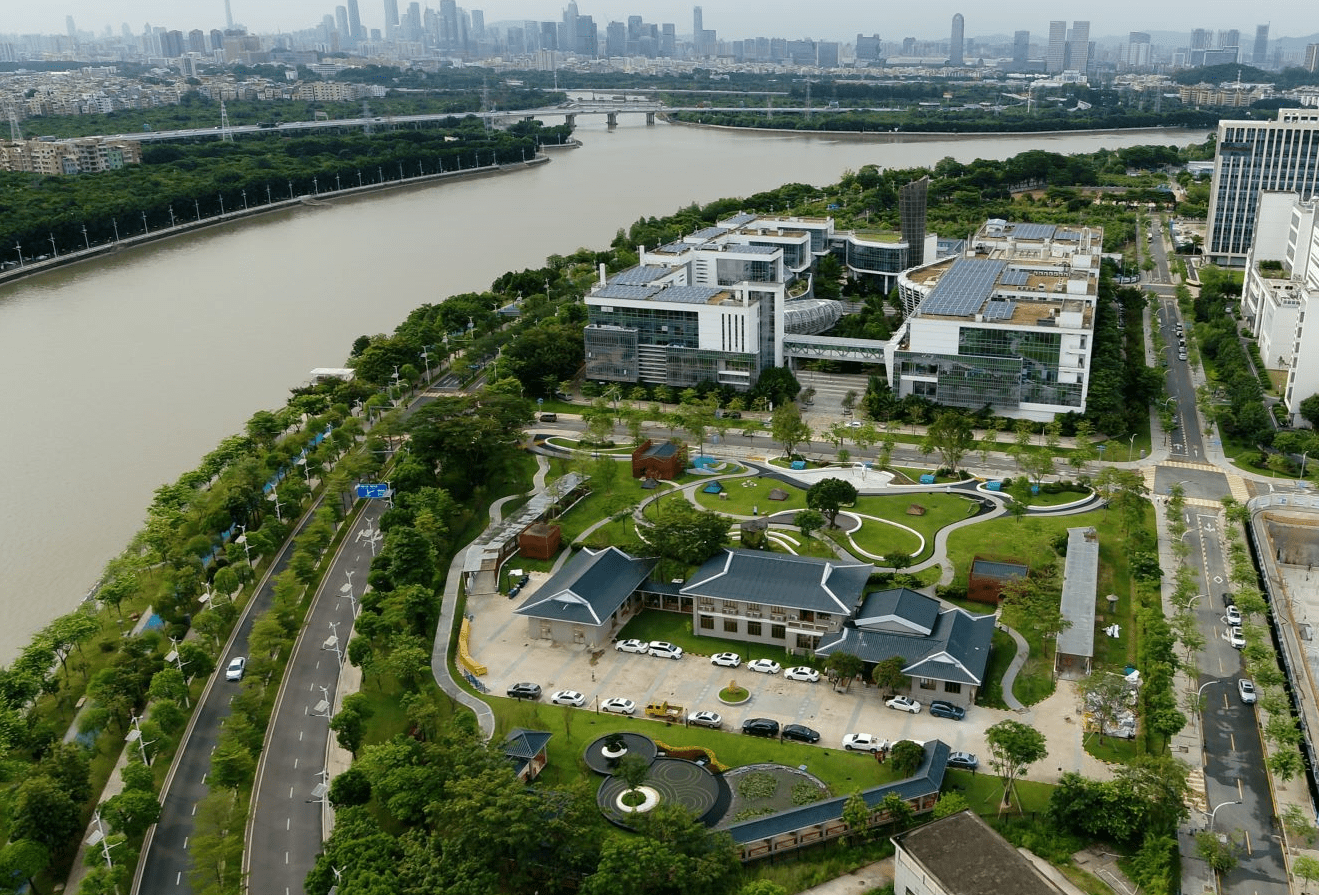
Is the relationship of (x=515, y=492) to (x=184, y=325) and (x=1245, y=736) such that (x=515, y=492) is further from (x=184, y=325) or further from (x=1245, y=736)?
(x=184, y=325)

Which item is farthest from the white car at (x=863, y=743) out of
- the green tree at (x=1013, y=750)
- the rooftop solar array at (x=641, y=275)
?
the rooftop solar array at (x=641, y=275)

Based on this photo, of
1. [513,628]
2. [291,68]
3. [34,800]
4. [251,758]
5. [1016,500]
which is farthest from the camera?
[291,68]

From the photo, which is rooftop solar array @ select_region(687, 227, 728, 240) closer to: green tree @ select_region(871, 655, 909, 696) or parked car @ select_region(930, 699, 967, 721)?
green tree @ select_region(871, 655, 909, 696)

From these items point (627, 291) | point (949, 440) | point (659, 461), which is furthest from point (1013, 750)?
point (627, 291)

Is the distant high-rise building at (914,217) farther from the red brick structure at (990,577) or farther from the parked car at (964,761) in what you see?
the parked car at (964,761)

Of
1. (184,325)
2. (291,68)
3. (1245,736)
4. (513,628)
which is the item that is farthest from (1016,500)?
(291,68)
